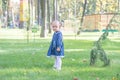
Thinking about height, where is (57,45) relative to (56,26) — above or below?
below

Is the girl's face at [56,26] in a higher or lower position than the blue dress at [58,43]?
higher

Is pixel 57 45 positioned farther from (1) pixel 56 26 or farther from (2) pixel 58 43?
(1) pixel 56 26

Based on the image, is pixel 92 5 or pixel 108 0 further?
pixel 92 5

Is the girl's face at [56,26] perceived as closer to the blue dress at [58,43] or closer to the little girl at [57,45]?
the little girl at [57,45]

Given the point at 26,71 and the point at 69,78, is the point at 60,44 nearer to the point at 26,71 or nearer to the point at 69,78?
the point at 26,71

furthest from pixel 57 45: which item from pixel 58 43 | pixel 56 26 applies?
pixel 56 26

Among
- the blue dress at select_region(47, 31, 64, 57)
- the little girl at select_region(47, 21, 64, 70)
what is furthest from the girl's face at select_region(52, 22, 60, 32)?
the blue dress at select_region(47, 31, 64, 57)

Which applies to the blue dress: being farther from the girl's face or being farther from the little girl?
the girl's face

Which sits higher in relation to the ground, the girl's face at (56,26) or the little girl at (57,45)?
the girl's face at (56,26)

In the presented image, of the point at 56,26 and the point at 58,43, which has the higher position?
the point at 56,26

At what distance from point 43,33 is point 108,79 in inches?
1018

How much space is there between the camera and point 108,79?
27.3ft

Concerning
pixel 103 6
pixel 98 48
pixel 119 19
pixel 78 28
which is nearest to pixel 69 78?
pixel 98 48

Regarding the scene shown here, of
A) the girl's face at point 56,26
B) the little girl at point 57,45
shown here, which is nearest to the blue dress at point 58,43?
the little girl at point 57,45
